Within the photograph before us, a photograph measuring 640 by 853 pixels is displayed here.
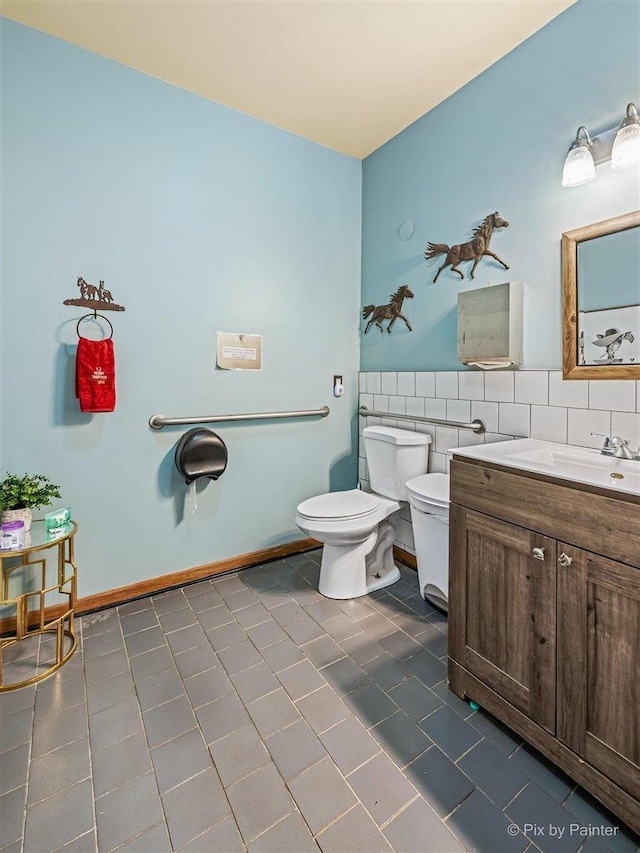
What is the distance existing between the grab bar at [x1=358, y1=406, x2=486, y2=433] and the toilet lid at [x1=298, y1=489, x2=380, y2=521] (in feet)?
1.67

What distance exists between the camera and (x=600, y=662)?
40.4 inches

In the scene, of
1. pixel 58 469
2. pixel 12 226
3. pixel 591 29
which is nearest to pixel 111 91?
pixel 12 226

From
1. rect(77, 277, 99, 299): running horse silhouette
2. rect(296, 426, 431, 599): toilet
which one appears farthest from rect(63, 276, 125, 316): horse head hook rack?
rect(296, 426, 431, 599): toilet

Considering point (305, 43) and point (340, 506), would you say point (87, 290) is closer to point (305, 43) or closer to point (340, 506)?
point (305, 43)

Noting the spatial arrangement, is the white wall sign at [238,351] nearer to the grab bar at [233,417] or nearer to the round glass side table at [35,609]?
the grab bar at [233,417]

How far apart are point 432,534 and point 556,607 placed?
80 centimetres

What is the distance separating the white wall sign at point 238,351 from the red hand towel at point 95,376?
567mm

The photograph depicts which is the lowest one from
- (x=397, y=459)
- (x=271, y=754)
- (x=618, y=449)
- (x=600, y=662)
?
(x=271, y=754)

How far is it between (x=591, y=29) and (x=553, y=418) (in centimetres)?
146

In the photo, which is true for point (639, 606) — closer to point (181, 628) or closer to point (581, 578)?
point (581, 578)

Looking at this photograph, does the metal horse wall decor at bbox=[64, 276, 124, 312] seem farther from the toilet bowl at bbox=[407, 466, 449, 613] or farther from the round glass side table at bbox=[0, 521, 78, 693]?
the toilet bowl at bbox=[407, 466, 449, 613]

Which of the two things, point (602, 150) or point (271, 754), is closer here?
point (271, 754)

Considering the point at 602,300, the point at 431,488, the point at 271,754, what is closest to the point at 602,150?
the point at 602,300

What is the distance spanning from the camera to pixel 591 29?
151 centimetres
